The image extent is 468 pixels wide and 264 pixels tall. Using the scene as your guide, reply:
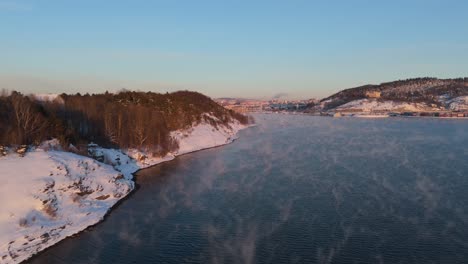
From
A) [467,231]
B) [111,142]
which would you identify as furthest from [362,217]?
[111,142]

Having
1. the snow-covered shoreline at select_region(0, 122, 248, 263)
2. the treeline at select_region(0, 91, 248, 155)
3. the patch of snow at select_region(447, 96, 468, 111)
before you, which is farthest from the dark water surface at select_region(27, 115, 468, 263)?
the patch of snow at select_region(447, 96, 468, 111)

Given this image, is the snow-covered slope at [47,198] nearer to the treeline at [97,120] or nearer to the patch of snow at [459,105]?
the treeline at [97,120]

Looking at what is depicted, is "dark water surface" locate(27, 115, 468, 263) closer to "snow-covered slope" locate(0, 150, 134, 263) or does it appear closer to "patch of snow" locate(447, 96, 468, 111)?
"snow-covered slope" locate(0, 150, 134, 263)

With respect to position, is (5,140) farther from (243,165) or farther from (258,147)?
(258,147)

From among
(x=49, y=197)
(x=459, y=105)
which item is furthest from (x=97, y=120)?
(x=459, y=105)

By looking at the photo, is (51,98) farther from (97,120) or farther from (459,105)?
(459,105)

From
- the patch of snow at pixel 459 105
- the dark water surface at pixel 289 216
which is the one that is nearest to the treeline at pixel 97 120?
the dark water surface at pixel 289 216

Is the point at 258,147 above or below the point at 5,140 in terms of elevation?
below
